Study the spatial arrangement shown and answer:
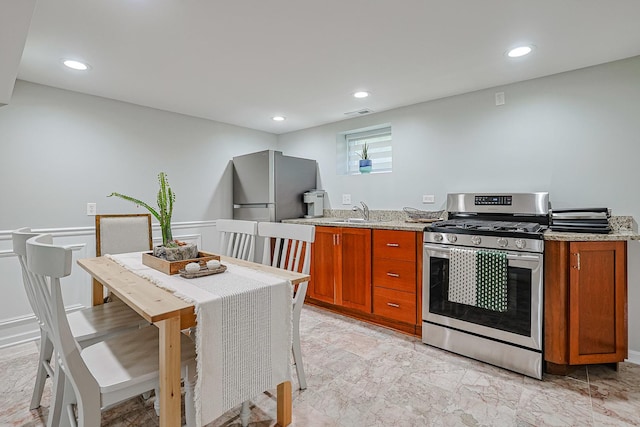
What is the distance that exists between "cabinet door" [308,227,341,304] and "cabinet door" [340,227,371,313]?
0.31 ft

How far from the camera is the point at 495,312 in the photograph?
221 centimetres

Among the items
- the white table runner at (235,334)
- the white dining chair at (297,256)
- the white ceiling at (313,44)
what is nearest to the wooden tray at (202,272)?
the white table runner at (235,334)

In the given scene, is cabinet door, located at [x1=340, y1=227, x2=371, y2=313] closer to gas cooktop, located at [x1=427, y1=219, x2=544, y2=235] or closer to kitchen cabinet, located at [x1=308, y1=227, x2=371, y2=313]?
kitchen cabinet, located at [x1=308, y1=227, x2=371, y2=313]

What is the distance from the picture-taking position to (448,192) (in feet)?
10.2

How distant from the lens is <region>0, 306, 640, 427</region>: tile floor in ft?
5.47

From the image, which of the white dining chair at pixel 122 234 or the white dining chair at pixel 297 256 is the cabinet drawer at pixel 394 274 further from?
the white dining chair at pixel 122 234

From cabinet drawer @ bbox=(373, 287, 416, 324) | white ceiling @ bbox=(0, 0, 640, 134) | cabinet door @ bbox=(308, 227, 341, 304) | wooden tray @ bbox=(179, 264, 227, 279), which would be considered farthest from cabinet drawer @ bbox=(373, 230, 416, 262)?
wooden tray @ bbox=(179, 264, 227, 279)

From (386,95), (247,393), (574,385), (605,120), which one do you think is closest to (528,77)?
(605,120)

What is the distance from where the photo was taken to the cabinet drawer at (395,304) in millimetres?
2676

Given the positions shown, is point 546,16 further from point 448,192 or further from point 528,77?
point 448,192

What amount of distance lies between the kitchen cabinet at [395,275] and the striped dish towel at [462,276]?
0.34 metres

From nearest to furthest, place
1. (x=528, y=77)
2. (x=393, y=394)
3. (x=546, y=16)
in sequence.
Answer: (x=546, y=16) → (x=393, y=394) → (x=528, y=77)

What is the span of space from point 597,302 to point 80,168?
4.23m

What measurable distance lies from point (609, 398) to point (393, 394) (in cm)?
124
